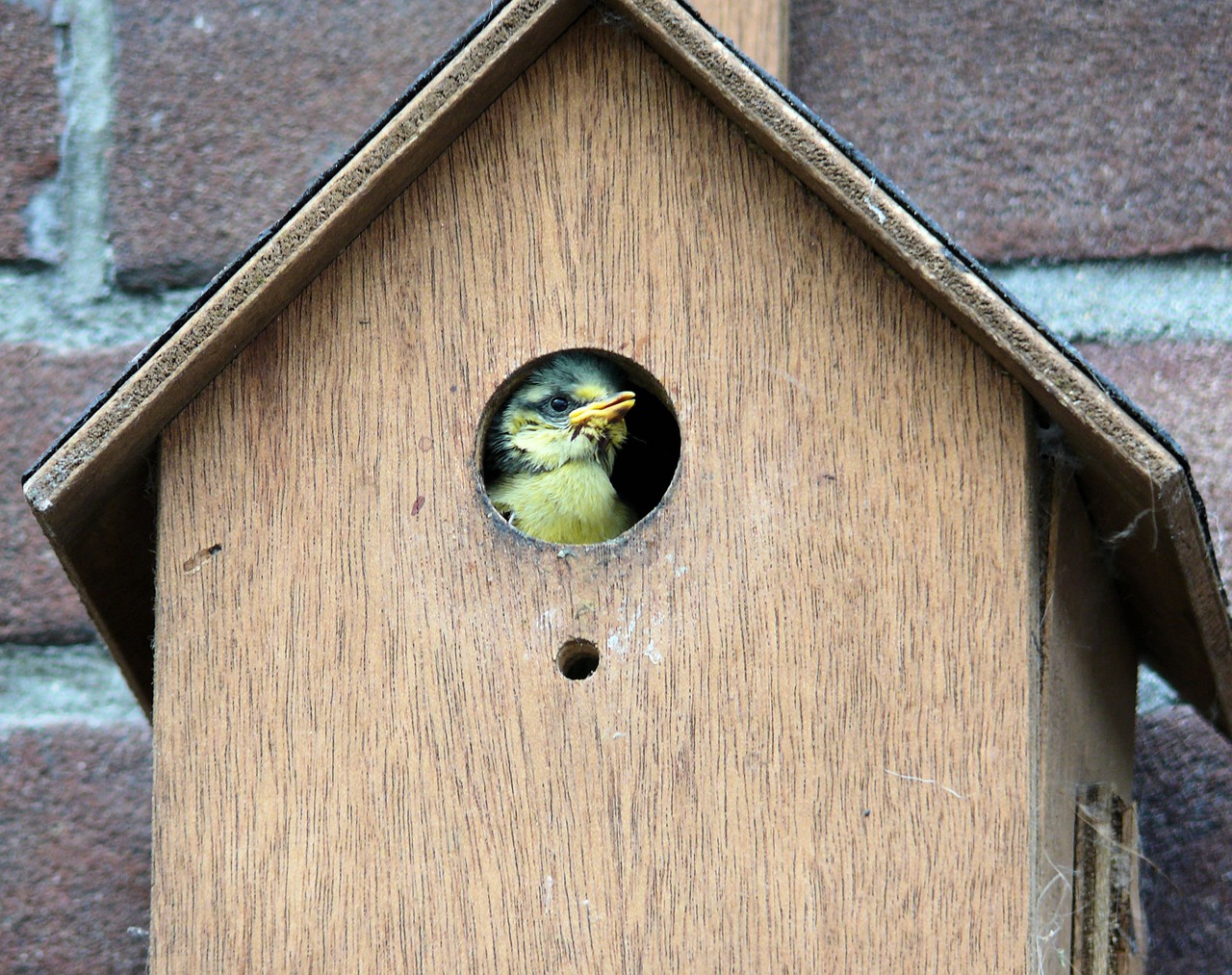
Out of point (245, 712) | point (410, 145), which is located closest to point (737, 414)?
point (410, 145)

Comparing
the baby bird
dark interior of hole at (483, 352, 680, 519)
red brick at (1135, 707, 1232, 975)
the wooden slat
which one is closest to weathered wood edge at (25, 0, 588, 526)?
the baby bird

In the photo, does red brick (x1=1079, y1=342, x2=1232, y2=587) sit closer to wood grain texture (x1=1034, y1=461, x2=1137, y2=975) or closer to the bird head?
wood grain texture (x1=1034, y1=461, x2=1137, y2=975)

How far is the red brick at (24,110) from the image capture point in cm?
172

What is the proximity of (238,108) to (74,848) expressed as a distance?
84cm

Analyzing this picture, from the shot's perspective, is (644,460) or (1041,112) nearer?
(1041,112)

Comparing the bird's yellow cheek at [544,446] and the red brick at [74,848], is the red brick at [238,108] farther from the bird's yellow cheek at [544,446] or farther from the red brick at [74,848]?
the red brick at [74,848]

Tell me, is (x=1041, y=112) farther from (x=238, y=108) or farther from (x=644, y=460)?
(x=238, y=108)

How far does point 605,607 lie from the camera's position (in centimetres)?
110

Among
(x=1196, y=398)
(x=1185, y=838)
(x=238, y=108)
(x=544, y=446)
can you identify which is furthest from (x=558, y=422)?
(x=1185, y=838)

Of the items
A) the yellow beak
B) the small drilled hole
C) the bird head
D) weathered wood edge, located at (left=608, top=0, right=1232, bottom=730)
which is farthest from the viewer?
the bird head

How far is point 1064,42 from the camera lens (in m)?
1.65

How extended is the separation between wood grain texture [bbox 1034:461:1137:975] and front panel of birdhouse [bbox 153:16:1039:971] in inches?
1.9

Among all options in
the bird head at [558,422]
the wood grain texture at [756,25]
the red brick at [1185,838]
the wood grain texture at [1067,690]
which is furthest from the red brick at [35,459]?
the red brick at [1185,838]

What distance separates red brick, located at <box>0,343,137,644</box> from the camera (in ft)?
5.43
